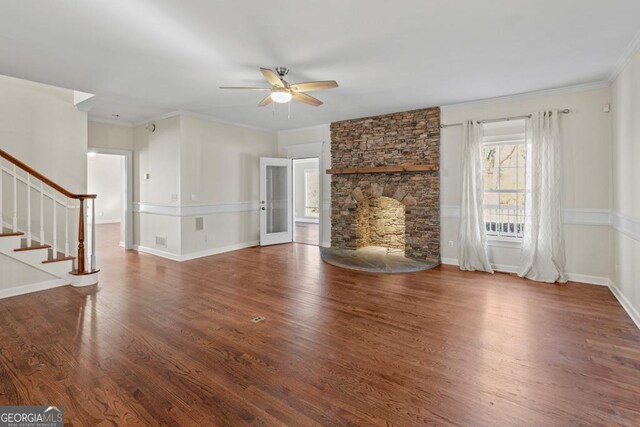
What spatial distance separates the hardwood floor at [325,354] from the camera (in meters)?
1.91

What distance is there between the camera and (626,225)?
3.59 m

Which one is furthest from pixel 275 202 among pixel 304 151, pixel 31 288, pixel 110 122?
pixel 31 288

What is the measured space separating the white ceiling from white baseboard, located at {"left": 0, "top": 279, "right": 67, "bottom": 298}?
2674mm

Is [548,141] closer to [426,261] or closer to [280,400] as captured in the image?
[426,261]

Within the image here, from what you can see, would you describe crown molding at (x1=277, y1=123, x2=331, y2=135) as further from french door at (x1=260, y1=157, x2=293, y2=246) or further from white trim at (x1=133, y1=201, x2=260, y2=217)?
white trim at (x1=133, y1=201, x2=260, y2=217)

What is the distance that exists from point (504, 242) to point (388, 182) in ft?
7.20

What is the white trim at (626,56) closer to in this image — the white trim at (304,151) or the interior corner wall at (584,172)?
the interior corner wall at (584,172)

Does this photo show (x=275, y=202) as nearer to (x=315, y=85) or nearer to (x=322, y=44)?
(x=315, y=85)

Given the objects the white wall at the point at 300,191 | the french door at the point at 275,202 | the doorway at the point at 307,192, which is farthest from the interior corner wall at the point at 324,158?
the white wall at the point at 300,191

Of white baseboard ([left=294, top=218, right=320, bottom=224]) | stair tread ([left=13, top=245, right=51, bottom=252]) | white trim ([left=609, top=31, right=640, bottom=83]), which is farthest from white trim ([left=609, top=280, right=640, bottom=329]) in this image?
white baseboard ([left=294, top=218, right=320, bottom=224])

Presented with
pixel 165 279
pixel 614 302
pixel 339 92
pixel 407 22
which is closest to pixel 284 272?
pixel 165 279

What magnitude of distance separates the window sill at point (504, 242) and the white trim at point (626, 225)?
3.74 feet

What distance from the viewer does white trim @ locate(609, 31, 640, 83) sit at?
3139 mm

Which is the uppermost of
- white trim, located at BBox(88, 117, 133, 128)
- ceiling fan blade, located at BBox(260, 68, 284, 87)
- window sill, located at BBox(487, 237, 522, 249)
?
white trim, located at BBox(88, 117, 133, 128)
